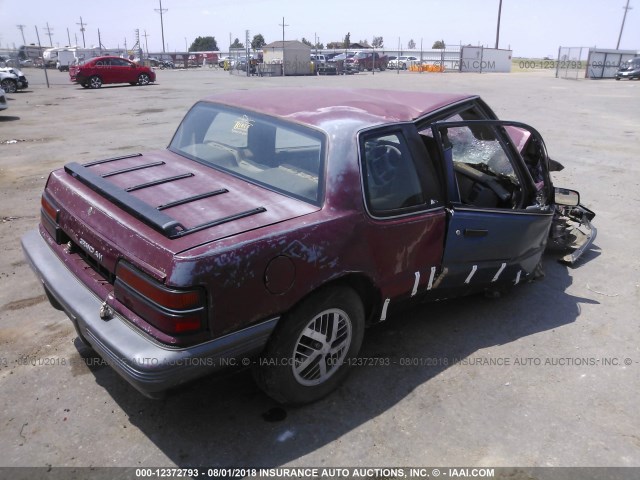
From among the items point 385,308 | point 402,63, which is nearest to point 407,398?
point 385,308

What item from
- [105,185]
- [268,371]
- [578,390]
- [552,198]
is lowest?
[578,390]

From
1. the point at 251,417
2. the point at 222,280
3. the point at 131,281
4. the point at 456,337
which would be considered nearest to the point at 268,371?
the point at 251,417

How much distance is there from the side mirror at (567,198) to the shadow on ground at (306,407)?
1691 millimetres

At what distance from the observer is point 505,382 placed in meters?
3.24

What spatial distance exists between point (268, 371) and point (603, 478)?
176 centimetres

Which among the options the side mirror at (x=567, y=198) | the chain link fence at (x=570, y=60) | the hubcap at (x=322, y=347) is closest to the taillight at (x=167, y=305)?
the hubcap at (x=322, y=347)

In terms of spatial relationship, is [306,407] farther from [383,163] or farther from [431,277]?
[383,163]

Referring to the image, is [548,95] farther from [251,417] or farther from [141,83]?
[251,417]

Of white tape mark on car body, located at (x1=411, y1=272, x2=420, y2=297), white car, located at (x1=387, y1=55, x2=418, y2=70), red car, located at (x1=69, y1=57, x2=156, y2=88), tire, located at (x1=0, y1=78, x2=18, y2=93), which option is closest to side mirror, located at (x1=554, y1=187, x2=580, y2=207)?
white tape mark on car body, located at (x1=411, y1=272, x2=420, y2=297)

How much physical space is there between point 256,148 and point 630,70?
41546mm

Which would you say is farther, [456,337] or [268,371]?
[456,337]

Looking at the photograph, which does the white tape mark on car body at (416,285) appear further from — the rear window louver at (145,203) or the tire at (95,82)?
the tire at (95,82)

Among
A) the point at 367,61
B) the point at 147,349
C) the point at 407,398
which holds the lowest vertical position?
the point at 407,398

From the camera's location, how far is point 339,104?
3.36 meters
